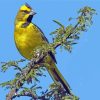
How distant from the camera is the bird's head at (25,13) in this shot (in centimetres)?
755

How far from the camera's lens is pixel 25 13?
7.76 meters

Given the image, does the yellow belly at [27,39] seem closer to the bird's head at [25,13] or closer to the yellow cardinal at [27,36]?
the yellow cardinal at [27,36]

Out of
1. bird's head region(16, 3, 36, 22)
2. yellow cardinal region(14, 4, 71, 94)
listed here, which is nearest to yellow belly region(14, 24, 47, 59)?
yellow cardinal region(14, 4, 71, 94)

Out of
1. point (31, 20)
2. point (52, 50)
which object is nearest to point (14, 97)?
point (52, 50)

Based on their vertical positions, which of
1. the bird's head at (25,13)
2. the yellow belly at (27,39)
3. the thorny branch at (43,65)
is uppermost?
the bird's head at (25,13)

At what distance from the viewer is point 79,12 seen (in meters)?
3.91

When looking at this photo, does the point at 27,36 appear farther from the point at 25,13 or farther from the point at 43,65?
the point at 43,65

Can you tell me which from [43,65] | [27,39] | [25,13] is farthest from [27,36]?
[43,65]

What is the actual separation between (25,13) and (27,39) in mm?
963

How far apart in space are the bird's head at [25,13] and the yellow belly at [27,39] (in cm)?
36

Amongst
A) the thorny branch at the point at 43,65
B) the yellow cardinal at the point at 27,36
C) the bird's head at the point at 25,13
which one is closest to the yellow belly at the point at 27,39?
the yellow cardinal at the point at 27,36

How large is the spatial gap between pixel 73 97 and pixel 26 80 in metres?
0.50

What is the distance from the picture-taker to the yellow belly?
6855 millimetres

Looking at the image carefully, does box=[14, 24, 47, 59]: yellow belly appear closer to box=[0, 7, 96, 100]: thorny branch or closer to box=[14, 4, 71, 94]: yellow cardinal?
box=[14, 4, 71, 94]: yellow cardinal
